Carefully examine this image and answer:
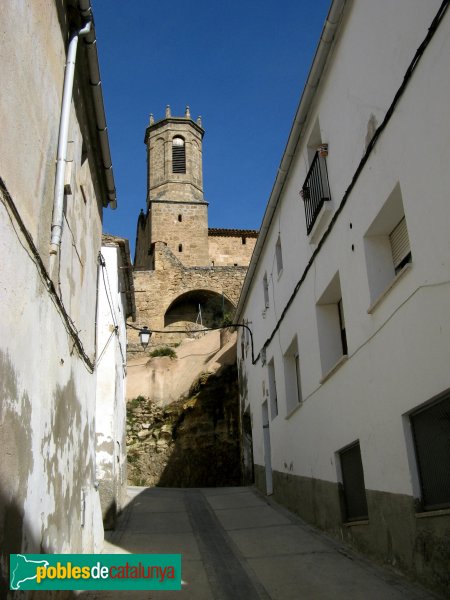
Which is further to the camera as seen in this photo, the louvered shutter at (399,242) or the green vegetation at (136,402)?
the green vegetation at (136,402)

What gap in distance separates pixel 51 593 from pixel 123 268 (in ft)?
26.8

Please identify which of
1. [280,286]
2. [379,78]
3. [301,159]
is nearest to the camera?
[379,78]

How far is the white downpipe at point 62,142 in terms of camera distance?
517 cm

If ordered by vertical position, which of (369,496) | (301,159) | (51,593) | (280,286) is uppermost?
(301,159)

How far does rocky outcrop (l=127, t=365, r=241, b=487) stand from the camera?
18391mm

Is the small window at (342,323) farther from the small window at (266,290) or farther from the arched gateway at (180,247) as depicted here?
the arched gateway at (180,247)

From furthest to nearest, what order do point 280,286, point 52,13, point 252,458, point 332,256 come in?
point 252,458 < point 280,286 < point 332,256 < point 52,13

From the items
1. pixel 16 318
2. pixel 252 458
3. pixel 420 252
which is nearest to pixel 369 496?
pixel 420 252

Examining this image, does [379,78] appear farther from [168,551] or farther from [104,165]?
[168,551]

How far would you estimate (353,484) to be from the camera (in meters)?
7.44

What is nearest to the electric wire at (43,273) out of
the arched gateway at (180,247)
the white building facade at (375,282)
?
the white building facade at (375,282)

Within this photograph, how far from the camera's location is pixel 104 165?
8.11 metres

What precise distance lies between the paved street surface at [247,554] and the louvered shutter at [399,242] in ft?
11.2

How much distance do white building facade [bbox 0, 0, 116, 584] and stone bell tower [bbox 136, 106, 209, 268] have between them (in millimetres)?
30351
